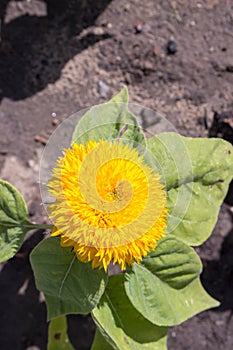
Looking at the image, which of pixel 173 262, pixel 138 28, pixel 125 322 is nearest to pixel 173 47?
pixel 138 28

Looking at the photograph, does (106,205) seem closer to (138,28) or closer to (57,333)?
(57,333)

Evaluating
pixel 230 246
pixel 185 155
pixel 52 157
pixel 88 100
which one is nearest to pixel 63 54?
pixel 88 100

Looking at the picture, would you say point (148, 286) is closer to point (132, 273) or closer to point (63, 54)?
point (132, 273)

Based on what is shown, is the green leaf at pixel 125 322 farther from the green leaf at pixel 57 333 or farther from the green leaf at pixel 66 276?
the green leaf at pixel 57 333

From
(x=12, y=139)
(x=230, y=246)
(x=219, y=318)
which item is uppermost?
(x=12, y=139)

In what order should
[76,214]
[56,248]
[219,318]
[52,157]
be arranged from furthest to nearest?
[219,318]
[52,157]
[56,248]
[76,214]

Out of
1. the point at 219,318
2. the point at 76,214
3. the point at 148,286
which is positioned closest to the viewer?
the point at 76,214

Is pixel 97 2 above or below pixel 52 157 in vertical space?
above
